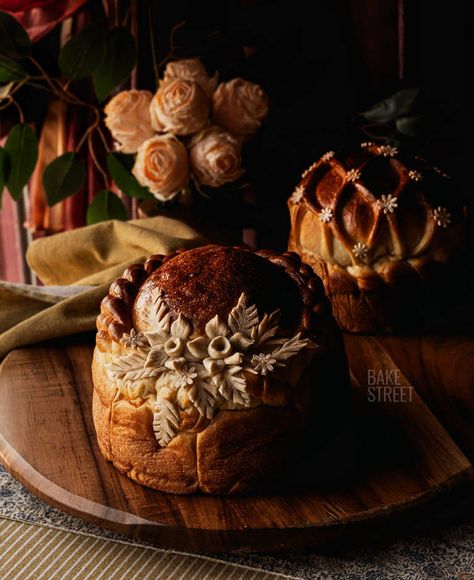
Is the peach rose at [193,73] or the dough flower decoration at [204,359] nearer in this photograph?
the dough flower decoration at [204,359]

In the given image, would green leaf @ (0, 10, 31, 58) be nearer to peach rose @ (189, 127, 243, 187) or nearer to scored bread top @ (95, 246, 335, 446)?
peach rose @ (189, 127, 243, 187)

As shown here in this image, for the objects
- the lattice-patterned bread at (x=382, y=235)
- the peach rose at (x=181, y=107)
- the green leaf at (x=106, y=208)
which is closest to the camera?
the lattice-patterned bread at (x=382, y=235)

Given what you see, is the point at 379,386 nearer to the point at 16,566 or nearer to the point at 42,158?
the point at 16,566

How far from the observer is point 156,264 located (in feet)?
4.36

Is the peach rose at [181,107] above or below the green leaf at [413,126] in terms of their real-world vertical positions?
above

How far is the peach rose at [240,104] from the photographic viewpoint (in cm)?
200

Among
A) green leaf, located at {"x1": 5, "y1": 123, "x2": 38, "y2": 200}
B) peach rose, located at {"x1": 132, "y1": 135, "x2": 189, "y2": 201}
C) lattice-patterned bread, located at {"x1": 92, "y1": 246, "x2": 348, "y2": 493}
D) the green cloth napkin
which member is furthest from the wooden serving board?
green leaf, located at {"x1": 5, "y1": 123, "x2": 38, "y2": 200}

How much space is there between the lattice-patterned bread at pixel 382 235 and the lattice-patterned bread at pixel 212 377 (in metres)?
0.45

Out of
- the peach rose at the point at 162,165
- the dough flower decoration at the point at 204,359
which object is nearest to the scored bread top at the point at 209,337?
the dough flower decoration at the point at 204,359

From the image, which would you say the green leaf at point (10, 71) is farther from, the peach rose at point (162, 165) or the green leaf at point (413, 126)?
the green leaf at point (413, 126)

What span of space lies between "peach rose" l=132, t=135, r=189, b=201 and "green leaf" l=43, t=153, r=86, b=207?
23cm

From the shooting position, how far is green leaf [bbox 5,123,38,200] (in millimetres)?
2100

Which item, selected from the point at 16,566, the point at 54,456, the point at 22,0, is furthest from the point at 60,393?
the point at 22,0

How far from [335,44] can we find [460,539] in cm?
141
